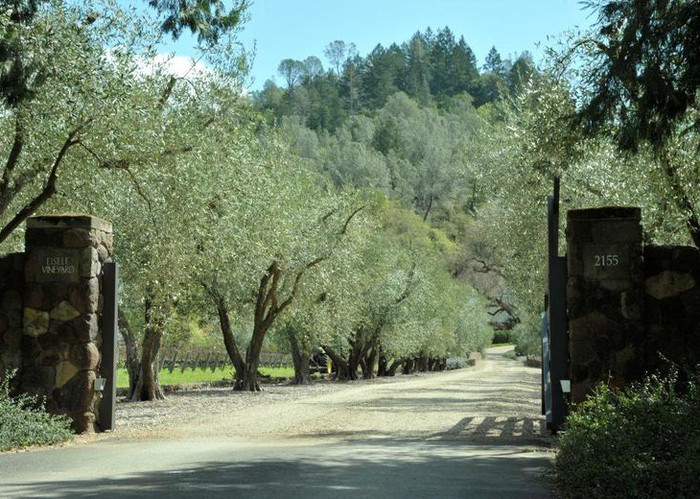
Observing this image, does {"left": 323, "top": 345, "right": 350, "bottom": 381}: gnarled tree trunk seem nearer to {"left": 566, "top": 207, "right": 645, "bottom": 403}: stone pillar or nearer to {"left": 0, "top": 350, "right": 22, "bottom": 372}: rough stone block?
{"left": 0, "top": 350, "right": 22, "bottom": 372}: rough stone block

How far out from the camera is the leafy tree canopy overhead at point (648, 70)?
993 centimetres

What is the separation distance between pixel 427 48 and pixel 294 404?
18029 centimetres

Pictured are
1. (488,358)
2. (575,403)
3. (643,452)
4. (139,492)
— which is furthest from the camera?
(488,358)

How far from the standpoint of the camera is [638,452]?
7559mm

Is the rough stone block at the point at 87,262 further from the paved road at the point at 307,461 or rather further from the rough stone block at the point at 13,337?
the paved road at the point at 307,461

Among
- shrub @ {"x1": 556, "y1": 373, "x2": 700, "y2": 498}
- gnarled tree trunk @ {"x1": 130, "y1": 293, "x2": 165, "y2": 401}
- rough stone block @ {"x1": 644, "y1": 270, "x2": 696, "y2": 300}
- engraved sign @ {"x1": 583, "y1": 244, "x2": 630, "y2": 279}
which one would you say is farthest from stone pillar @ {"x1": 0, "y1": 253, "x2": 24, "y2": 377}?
gnarled tree trunk @ {"x1": 130, "y1": 293, "x2": 165, "y2": 401}

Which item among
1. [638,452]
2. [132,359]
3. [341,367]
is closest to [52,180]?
[638,452]

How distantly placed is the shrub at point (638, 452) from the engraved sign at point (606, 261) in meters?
3.30

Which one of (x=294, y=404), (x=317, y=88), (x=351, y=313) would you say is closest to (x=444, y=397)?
(x=294, y=404)

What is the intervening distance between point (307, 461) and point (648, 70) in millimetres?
5648

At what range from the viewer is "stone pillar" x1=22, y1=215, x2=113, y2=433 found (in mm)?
13945

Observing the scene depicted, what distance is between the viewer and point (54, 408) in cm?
1394

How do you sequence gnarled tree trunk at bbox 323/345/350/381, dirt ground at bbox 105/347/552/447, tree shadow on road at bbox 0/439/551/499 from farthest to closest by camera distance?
gnarled tree trunk at bbox 323/345/350/381
dirt ground at bbox 105/347/552/447
tree shadow on road at bbox 0/439/551/499

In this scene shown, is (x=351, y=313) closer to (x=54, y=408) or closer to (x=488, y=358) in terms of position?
(x=54, y=408)
